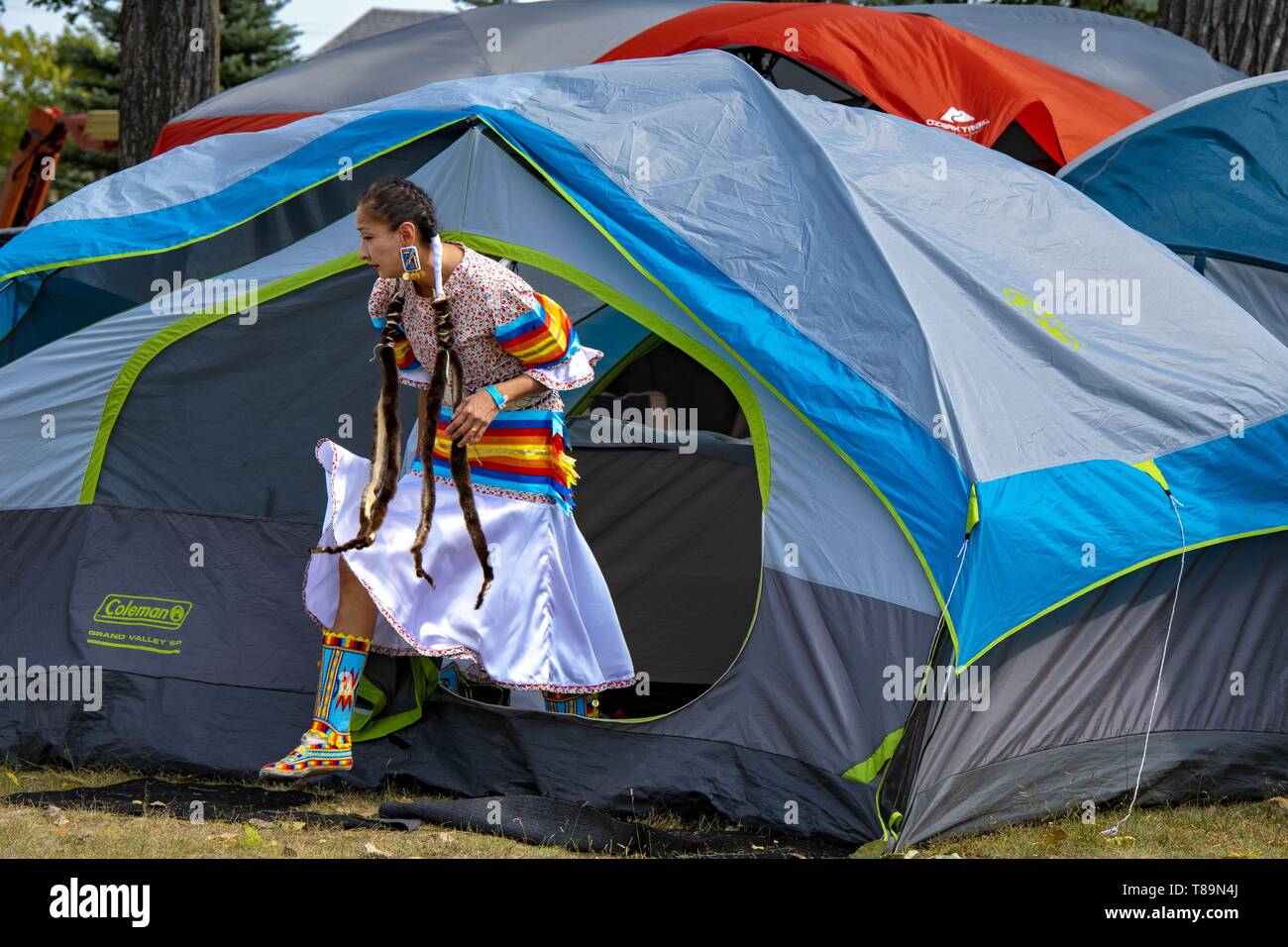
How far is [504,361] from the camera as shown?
4109 millimetres

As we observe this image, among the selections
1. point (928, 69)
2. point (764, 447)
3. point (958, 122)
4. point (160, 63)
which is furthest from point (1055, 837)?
point (160, 63)

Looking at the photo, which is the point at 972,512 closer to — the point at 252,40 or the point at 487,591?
the point at 487,591

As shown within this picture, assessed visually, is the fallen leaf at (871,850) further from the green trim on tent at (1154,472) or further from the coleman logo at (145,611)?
the coleman logo at (145,611)

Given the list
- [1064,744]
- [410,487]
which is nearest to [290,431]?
[410,487]

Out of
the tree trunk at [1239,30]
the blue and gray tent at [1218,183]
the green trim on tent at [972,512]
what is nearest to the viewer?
the green trim on tent at [972,512]

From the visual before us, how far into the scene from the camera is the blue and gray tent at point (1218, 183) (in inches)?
229

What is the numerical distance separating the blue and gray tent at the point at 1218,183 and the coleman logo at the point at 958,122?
1324 millimetres

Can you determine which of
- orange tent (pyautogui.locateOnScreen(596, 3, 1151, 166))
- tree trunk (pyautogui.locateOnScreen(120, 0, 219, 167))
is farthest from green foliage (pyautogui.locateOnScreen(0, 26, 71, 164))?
orange tent (pyautogui.locateOnScreen(596, 3, 1151, 166))

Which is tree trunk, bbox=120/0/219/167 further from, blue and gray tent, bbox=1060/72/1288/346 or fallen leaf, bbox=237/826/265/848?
fallen leaf, bbox=237/826/265/848

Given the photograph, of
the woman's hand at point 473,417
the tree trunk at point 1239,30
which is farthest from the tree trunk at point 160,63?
the woman's hand at point 473,417

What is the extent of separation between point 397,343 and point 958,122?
14.0 feet

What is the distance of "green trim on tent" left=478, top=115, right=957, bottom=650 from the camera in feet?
12.4

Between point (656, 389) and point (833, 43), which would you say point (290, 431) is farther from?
point (833, 43)
